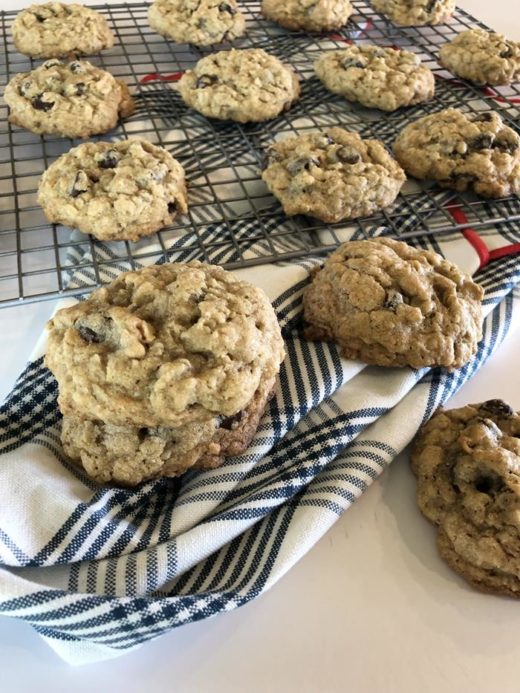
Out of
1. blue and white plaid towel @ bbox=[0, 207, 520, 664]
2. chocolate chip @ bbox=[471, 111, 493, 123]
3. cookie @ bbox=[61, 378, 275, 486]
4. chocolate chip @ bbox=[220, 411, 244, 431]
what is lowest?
blue and white plaid towel @ bbox=[0, 207, 520, 664]

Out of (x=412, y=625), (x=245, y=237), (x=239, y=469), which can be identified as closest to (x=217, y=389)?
(x=239, y=469)

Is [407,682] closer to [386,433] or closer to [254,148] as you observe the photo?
[386,433]

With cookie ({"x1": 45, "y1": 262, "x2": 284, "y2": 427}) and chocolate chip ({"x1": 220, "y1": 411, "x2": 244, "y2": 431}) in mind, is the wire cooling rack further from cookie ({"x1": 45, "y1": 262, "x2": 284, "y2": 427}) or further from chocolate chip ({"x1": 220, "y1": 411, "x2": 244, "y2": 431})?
chocolate chip ({"x1": 220, "y1": 411, "x2": 244, "y2": 431})

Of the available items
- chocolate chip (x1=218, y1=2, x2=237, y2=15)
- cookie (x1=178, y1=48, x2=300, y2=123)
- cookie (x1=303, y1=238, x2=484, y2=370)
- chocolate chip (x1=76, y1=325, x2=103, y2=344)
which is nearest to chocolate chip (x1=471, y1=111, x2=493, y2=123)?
cookie (x1=178, y1=48, x2=300, y2=123)

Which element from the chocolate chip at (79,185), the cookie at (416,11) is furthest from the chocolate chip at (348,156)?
the cookie at (416,11)

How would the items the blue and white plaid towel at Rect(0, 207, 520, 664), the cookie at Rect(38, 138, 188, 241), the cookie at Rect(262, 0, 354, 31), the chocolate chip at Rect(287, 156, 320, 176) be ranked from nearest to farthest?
the blue and white plaid towel at Rect(0, 207, 520, 664) → the cookie at Rect(38, 138, 188, 241) → the chocolate chip at Rect(287, 156, 320, 176) → the cookie at Rect(262, 0, 354, 31)

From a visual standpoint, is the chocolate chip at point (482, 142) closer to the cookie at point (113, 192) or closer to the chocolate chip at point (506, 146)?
the chocolate chip at point (506, 146)
